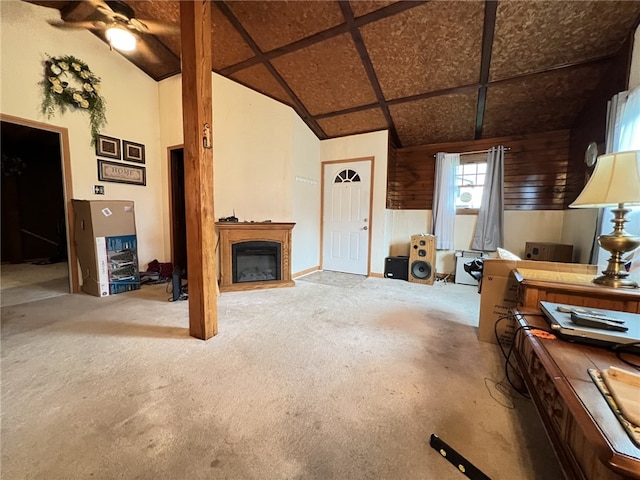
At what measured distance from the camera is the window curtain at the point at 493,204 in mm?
3875

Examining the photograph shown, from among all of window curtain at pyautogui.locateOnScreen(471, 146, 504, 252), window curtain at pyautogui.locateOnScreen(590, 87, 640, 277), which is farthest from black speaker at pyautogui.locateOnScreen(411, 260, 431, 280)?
window curtain at pyautogui.locateOnScreen(590, 87, 640, 277)

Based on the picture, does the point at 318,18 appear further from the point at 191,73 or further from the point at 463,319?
the point at 463,319

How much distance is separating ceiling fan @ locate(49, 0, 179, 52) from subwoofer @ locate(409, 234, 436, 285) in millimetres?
4275

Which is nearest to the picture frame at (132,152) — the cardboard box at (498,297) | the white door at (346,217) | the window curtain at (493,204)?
the white door at (346,217)

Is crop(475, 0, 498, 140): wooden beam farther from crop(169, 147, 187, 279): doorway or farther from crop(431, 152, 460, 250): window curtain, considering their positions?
crop(169, 147, 187, 279): doorway

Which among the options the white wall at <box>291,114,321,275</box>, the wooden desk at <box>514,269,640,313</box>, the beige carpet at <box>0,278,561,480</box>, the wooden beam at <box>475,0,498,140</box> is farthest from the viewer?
the white wall at <box>291,114,321,275</box>

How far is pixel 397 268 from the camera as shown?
4.30 m

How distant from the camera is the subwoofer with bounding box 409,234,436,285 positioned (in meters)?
4.03

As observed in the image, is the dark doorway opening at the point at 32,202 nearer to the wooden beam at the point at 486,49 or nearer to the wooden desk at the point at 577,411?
the wooden beam at the point at 486,49

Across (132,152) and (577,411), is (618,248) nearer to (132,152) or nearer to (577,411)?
(577,411)

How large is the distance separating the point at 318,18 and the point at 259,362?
3.23m

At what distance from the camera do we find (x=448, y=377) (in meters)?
1.65

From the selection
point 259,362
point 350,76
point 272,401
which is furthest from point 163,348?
point 350,76

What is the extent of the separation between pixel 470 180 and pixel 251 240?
3.64m
